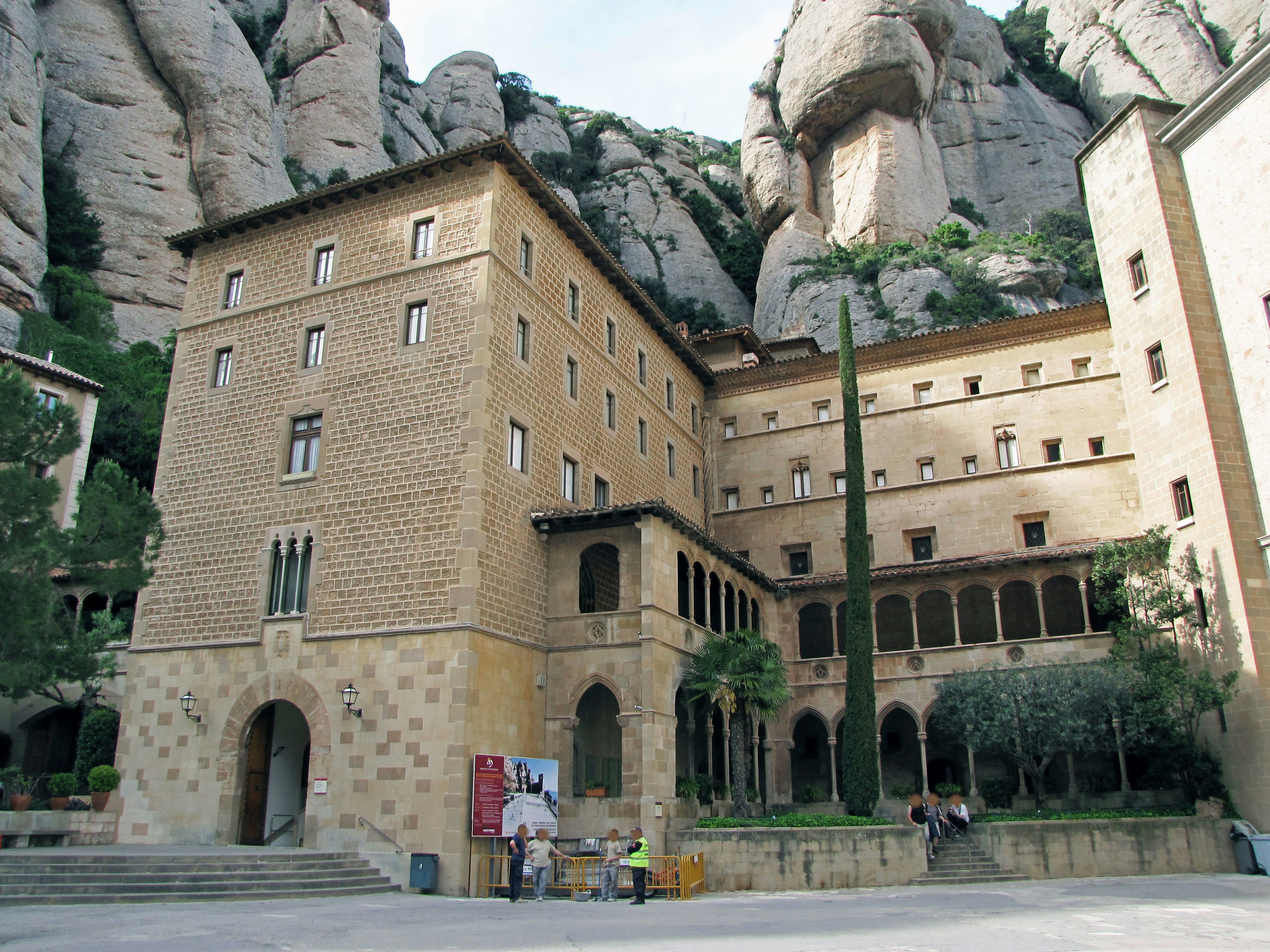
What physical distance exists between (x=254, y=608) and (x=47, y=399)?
1977 cm

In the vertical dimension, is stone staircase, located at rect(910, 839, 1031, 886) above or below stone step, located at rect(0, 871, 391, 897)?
below

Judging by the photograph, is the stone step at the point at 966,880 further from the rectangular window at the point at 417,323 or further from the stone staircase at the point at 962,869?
the rectangular window at the point at 417,323

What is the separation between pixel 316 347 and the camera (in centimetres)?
2523

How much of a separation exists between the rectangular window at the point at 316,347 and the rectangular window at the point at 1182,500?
23.2m

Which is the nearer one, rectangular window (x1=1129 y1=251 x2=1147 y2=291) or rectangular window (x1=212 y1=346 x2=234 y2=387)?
rectangular window (x1=212 y1=346 x2=234 y2=387)

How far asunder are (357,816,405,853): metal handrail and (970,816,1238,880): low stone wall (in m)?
13.4

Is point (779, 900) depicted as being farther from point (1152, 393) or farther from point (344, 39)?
point (344, 39)

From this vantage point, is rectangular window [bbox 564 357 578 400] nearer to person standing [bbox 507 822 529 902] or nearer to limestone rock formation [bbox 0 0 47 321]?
person standing [bbox 507 822 529 902]

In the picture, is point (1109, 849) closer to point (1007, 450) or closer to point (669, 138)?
point (1007, 450)

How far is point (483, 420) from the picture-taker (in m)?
22.1

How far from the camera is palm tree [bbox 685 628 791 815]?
2344cm

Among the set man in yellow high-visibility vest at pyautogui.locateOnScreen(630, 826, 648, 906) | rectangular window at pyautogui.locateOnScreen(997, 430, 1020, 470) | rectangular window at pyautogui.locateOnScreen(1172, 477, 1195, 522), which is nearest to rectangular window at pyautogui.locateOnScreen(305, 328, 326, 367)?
man in yellow high-visibility vest at pyautogui.locateOnScreen(630, 826, 648, 906)

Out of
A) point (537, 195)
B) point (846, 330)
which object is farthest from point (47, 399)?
point (846, 330)

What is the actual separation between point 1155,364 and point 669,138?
6496 centimetres
